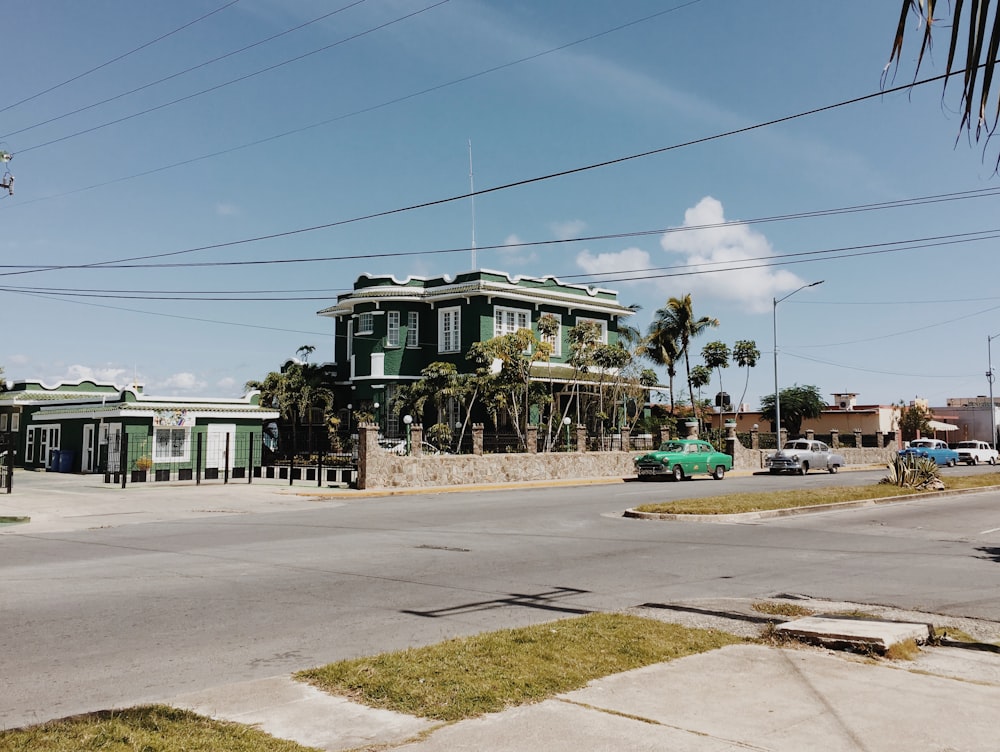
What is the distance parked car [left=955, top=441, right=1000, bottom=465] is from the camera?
177 ft

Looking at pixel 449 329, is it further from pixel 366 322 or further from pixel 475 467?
pixel 475 467

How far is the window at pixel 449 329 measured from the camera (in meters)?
44.5

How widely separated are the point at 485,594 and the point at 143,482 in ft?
90.4

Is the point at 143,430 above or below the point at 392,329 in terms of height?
below

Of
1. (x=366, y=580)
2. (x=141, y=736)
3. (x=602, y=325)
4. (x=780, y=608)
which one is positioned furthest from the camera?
(x=602, y=325)

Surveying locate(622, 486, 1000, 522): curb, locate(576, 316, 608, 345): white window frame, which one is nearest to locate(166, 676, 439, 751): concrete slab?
locate(622, 486, 1000, 522): curb

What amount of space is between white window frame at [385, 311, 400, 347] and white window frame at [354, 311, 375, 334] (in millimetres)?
815

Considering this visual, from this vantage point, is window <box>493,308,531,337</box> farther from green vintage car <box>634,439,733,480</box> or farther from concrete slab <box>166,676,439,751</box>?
concrete slab <box>166,676,439,751</box>

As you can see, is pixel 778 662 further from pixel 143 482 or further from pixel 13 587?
pixel 143 482

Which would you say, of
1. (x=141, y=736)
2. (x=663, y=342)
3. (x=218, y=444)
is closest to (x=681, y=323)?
(x=663, y=342)

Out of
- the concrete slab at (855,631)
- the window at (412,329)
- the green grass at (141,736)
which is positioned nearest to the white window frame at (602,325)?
the window at (412,329)

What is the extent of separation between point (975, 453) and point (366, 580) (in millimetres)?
52890

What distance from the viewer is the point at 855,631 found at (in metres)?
7.70

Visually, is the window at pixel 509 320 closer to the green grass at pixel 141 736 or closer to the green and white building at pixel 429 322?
the green and white building at pixel 429 322
